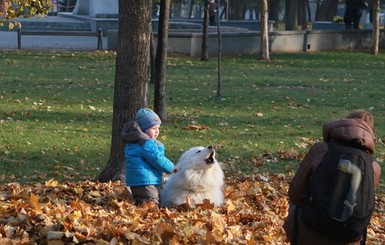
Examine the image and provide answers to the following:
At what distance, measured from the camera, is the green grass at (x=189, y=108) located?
13.3 meters

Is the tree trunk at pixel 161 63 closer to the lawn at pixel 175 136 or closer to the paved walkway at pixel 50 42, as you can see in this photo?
the lawn at pixel 175 136

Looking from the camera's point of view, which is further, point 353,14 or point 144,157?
point 353,14

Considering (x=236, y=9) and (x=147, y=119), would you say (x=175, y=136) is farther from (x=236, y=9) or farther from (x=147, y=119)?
(x=236, y=9)

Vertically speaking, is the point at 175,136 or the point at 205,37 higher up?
the point at 205,37

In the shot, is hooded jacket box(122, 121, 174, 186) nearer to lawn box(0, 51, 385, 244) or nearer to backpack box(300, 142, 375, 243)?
lawn box(0, 51, 385, 244)

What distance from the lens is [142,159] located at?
874 cm

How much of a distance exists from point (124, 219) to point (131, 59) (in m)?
3.28

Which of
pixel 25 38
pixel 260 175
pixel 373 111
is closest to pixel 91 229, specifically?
pixel 260 175

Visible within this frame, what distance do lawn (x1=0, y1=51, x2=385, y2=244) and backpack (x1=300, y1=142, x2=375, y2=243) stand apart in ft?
4.83

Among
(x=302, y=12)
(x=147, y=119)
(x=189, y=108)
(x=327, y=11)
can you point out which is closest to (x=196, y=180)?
(x=147, y=119)

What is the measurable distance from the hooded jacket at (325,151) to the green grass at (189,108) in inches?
253

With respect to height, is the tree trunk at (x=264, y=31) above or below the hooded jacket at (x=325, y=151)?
below

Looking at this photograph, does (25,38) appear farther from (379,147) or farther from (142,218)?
(142,218)

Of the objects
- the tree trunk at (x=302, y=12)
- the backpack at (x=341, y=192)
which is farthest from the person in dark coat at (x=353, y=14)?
the backpack at (x=341, y=192)
